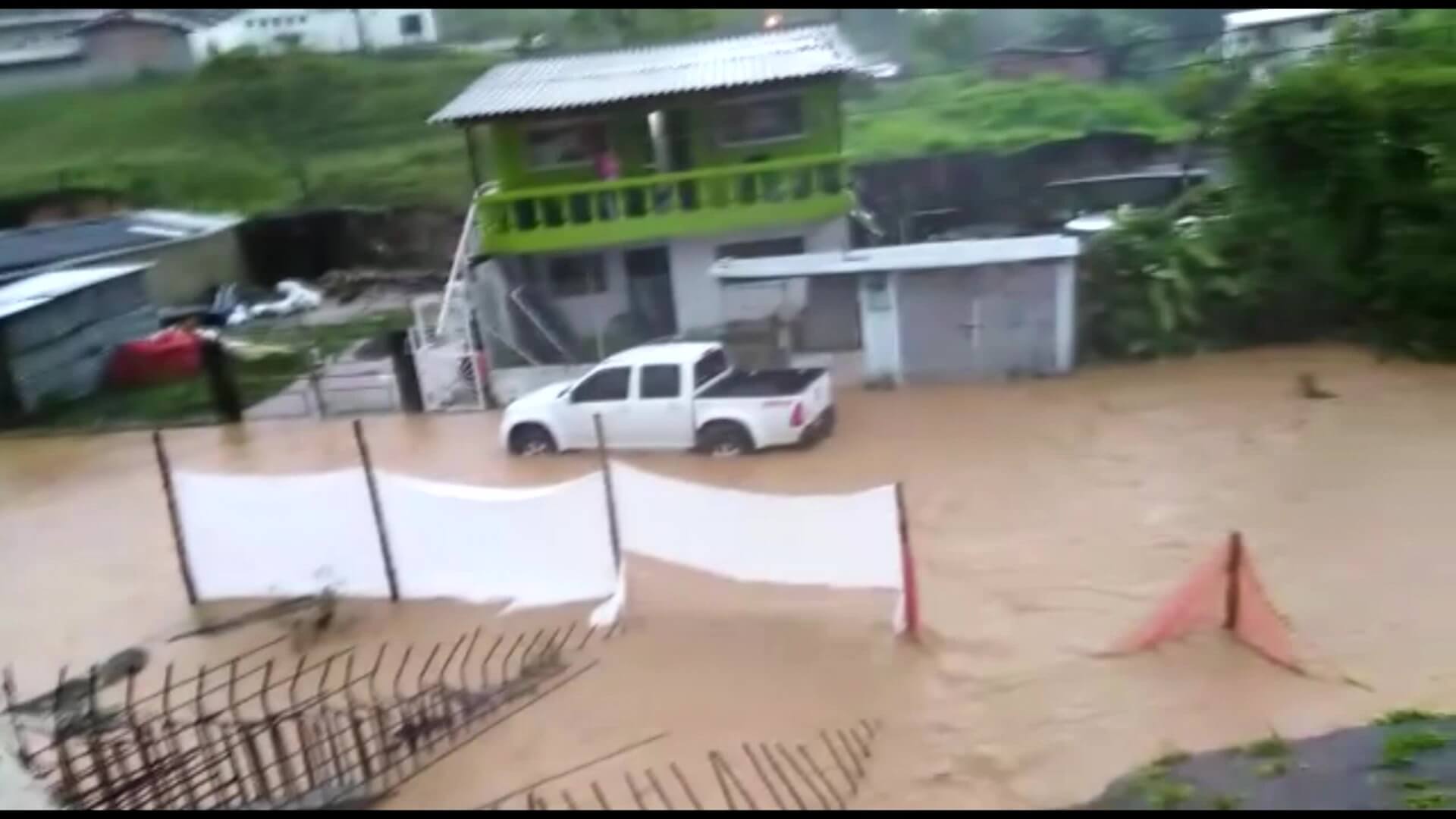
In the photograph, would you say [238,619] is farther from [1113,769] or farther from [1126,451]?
[1126,451]

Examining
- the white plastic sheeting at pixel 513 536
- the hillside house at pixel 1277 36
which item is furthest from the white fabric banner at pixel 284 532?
the hillside house at pixel 1277 36

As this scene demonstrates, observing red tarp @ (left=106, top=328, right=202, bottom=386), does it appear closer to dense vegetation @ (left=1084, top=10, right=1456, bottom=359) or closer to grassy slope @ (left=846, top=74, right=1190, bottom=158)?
grassy slope @ (left=846, top=74, right=1190, bottom=158)

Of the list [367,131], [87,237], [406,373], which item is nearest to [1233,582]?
[406,373]

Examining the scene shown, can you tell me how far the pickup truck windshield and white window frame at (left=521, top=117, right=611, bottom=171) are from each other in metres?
0.56

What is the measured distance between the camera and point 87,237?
2.54 meters

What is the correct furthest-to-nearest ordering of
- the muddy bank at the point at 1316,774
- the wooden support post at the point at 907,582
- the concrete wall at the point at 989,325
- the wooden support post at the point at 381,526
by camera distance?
the concrete wall at the point at 989,325, the wooden support post at the point at 381,526, the wooden support post at the point at 907,582, the muddy bank at the point at 1316,774

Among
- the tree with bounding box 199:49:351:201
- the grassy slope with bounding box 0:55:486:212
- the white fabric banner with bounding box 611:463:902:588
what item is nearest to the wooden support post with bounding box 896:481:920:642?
the white fabric banner with bounding box 611:463:902:588

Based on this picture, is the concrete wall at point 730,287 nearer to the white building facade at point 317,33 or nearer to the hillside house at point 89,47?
the white building facade at point 317,33

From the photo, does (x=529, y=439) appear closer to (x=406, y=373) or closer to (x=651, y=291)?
(x=406, y=373)

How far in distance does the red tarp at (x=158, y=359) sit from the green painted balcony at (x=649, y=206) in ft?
2.39

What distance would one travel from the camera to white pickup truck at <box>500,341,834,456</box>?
2.91 metres

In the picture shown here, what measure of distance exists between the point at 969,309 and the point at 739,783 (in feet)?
5.65

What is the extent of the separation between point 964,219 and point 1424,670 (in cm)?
165

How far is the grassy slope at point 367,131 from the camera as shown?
7.42ft
